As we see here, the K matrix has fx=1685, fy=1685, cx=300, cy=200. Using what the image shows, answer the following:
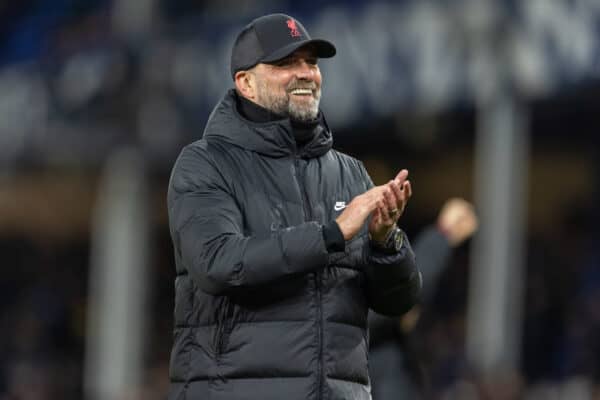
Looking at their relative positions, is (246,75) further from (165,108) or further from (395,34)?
(165,108)

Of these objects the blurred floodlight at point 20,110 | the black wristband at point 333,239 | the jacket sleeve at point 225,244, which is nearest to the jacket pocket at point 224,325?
the jacket sleeve at point 225,244

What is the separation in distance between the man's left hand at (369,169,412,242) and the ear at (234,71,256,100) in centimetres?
58

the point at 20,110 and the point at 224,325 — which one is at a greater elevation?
the point at 224,325

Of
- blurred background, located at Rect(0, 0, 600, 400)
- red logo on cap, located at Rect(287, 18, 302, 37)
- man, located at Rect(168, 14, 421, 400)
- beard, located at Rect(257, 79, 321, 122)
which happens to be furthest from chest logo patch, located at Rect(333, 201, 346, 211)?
blurred background, located at Rect(0, 0, 600, 400)

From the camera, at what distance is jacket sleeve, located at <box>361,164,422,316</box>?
4.87 metres

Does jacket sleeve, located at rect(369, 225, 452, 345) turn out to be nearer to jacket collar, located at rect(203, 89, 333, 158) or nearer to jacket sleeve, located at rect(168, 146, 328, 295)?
jacket collar, located at rect(203, 89, 333, 158)

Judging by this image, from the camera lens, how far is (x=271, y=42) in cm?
500

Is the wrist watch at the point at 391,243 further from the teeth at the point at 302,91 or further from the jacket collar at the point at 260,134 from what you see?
the teeth at the point at 302,91

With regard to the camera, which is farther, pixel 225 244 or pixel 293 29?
pixel 293 29

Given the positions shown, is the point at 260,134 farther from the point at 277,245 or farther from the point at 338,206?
the point at 277,245

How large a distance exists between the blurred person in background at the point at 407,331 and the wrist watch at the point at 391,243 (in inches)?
83.4

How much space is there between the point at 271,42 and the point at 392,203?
0.67 m

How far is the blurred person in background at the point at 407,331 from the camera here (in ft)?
23.0

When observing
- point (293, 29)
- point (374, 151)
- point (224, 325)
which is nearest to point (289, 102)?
point (293, 29)
